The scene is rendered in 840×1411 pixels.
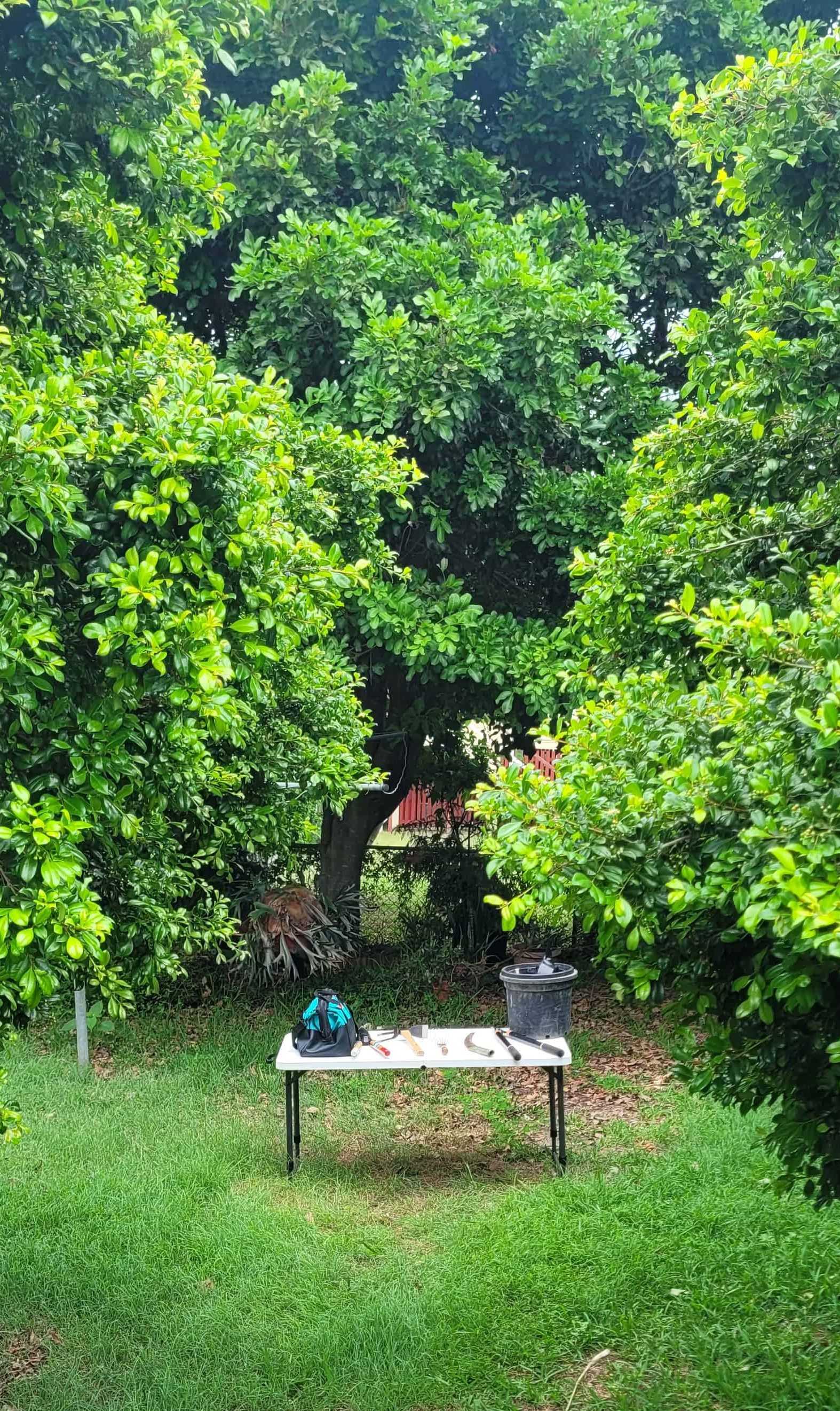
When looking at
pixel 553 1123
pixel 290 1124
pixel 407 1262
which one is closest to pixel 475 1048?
pixel 553 1123

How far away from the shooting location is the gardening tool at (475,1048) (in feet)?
18.7

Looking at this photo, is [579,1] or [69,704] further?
[579,1]

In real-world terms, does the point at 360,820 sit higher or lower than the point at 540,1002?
higher

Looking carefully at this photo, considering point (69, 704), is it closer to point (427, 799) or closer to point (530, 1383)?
point (530, 1383)

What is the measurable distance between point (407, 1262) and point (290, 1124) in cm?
134

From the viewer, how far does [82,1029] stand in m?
7.62

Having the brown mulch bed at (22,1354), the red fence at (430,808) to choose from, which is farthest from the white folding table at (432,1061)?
the red fence at (430,808)

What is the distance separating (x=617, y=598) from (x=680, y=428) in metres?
0.62

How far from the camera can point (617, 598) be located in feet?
13.0

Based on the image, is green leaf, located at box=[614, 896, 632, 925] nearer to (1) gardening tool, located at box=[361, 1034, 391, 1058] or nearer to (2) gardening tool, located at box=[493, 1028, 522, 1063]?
(2) gardening tool, located at box=[493, 1028, 522, 1063]

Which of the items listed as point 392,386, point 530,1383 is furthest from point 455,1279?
point 392,386

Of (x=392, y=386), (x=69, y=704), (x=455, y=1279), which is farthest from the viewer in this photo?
(x=392, y=386)

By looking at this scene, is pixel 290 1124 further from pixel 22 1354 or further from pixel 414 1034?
pixel 22 1354

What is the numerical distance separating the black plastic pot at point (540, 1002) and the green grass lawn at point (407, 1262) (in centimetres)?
56
